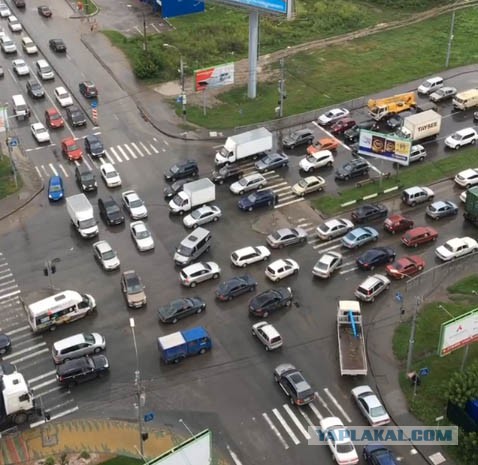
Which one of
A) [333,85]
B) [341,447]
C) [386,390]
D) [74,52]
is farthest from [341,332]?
[74,52]

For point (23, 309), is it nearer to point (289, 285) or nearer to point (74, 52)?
point (289, 285)

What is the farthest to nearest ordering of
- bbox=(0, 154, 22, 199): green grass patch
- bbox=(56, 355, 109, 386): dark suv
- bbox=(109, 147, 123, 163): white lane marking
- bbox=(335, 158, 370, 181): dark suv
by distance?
bbox=(109, 147, 123, 163): white lane marking → bbox=(335, 158, 370, 181): dark suv → bbox=(0, 154, 22, 199): green grass patch → bbox=(56, 355, 109, 386): dark suv

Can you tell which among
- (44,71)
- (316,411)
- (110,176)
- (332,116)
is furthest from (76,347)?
(44,71)

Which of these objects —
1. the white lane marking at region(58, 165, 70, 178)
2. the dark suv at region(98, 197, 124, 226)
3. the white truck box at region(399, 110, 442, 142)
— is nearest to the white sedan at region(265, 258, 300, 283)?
the dark suv at region(98, 197, 124, 226)

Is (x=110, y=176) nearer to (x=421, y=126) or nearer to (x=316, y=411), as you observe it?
(x=421, y=126)

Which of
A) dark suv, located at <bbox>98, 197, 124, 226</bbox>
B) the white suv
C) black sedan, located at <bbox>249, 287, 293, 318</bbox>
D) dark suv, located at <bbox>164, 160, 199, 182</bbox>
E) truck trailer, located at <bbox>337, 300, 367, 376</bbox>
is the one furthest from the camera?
the white suv

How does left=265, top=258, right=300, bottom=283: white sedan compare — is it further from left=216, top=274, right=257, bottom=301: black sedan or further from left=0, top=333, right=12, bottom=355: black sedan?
left=0, top=333, right=12, bottom=355: black sedan

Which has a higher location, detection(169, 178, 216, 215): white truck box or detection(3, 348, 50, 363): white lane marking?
detection(169, 178, 216, 215): white truck box

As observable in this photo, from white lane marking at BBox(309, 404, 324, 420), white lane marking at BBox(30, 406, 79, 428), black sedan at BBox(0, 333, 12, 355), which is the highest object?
black sedan at BBox(0, 333, 12, 355)
